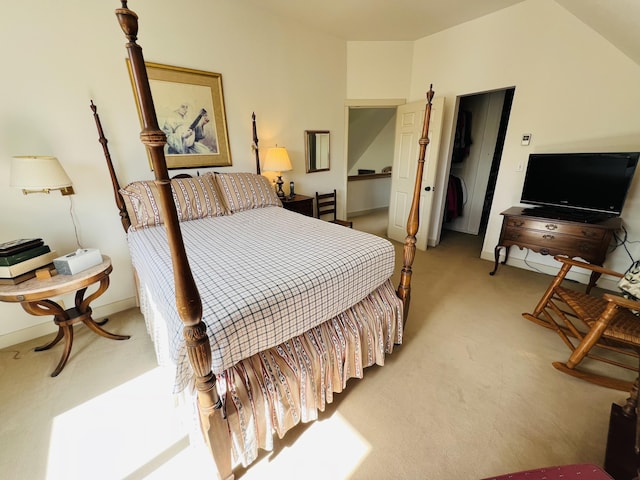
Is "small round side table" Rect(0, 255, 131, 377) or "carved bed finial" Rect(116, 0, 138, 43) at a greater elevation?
"carved bed finial" Rect(116, 0, 138, 43)

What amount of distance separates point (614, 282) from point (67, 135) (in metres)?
5.05

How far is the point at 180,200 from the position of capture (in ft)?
7.16

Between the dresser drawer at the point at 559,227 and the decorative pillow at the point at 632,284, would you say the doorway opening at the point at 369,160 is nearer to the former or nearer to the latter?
the dresser drawer at the point at 559,227

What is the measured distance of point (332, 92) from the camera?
3.57 meters

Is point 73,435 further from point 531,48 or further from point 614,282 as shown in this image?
point 531,48

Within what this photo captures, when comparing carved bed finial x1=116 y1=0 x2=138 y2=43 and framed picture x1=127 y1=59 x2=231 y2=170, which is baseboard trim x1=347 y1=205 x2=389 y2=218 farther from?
carved bed finial x1=116 y1=0 x2=138 y2=43

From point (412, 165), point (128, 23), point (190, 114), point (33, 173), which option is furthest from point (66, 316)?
point (412, 165)

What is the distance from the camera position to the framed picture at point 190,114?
2.34 m

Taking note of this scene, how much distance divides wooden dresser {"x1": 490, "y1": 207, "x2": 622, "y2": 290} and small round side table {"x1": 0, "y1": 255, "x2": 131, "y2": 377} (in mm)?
3641

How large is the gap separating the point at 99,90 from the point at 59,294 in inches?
62.7

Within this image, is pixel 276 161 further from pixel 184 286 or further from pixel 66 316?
pixel 184 286

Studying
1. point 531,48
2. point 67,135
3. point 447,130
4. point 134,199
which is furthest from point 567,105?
point 67,135

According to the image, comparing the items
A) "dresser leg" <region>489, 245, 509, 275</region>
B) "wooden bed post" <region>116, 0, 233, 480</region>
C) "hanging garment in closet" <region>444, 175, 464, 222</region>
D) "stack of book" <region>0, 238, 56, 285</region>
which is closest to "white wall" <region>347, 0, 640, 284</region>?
"dresser leg" <region>489, 245, 509, 275</region>

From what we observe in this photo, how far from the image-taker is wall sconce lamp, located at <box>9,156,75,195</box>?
162 cm
